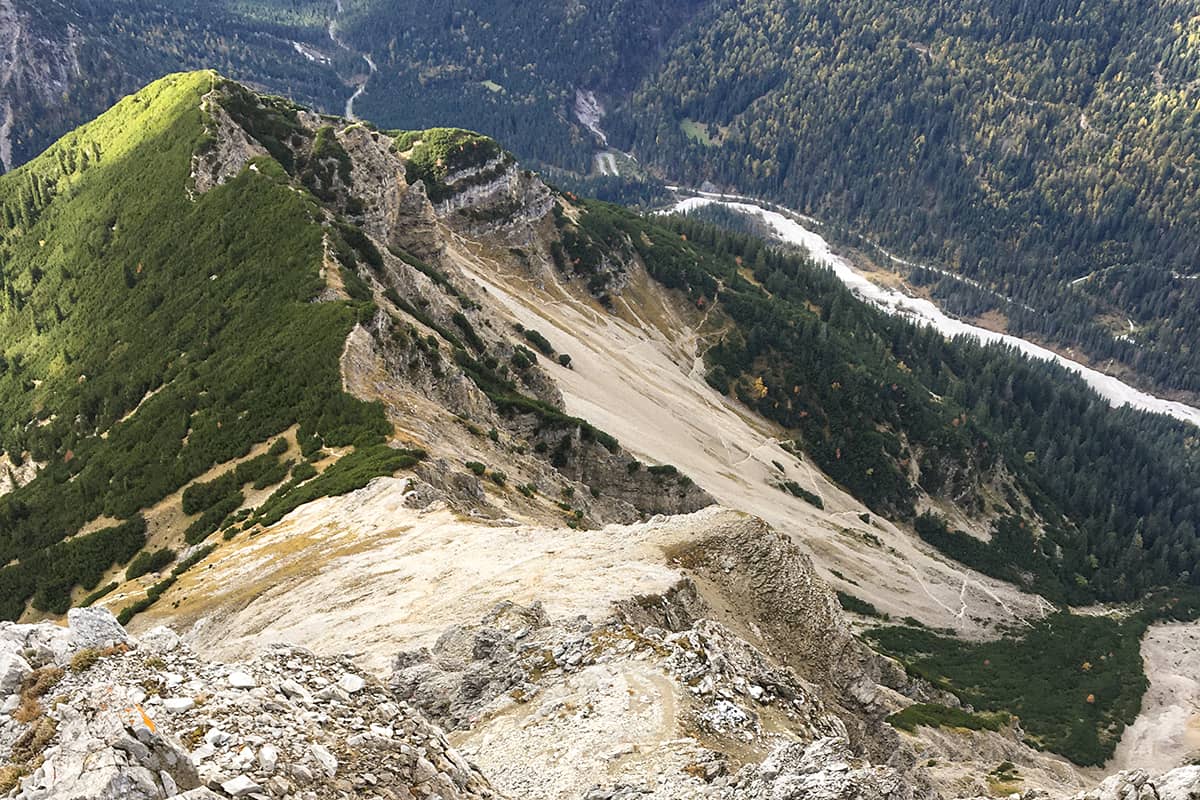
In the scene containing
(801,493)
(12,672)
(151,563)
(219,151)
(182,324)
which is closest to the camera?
(12,672)

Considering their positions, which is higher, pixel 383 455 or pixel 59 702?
pixel 59 702

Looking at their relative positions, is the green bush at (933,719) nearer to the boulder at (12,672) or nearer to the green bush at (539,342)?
the boulder at (12,672)

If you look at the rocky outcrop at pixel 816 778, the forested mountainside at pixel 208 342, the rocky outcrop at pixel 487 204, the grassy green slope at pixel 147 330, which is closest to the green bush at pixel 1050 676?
the forested mountainside at pixel 208 342

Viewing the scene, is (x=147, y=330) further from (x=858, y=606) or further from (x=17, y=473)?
(x=858, y=606)

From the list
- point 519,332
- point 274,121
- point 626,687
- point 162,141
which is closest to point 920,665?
point 519,332

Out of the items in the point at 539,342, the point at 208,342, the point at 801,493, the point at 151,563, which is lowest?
the point at 801,493

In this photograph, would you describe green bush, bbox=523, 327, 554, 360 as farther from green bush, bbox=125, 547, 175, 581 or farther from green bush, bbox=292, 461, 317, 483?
green bush, bbox=125, 547, 175, 581

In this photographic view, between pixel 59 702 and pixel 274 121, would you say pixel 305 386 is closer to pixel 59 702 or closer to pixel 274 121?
pixel 59 702

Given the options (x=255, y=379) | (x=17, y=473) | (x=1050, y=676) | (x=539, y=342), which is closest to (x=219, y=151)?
(x=17, y=473)
